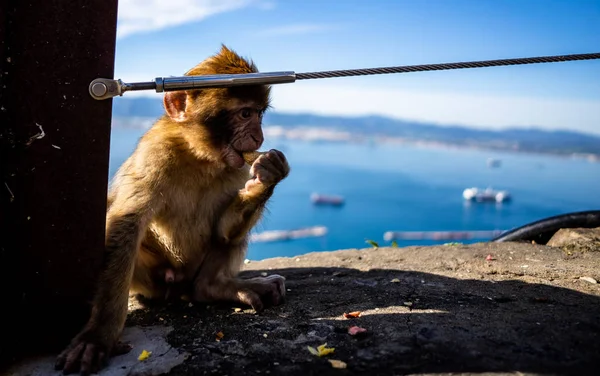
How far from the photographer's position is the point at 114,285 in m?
2.48

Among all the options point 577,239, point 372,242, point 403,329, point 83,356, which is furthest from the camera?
point 372,242

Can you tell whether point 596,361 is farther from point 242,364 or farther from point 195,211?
point 195,211

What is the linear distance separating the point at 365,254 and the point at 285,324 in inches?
71.9

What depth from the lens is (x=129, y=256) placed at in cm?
258

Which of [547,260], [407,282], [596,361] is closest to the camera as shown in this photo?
[596,361]

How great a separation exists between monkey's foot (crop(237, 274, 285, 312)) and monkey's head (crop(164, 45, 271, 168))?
0.69 meters

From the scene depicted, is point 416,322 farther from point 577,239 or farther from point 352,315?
point 577,239

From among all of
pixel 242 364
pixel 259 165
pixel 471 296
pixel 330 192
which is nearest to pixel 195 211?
pixel 259 165

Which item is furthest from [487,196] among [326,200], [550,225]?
[550,225]

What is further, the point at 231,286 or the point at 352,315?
the point at 231,286

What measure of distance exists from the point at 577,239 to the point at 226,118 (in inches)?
112

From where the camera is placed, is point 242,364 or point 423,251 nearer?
point 242,364

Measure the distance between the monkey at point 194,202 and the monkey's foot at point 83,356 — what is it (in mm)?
77

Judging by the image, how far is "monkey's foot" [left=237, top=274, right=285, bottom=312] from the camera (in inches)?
118
